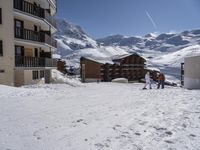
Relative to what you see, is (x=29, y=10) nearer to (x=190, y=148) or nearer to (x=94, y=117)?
(x=94, y=117)

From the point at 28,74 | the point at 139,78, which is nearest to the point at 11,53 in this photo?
the point at 28,74

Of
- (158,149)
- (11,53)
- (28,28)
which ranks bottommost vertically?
(158,149)

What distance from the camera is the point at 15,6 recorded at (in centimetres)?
2439

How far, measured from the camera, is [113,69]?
48.6m

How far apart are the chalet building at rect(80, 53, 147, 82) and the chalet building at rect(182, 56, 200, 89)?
71.4ft

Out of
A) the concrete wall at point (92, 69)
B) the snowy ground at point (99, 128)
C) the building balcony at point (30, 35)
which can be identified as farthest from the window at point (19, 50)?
the concrete wall at point (92, 69)

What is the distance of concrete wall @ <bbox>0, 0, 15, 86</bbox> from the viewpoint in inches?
900

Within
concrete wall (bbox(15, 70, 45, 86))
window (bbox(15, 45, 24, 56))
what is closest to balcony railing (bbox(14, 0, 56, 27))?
window (bbox(15, 45, 24, 56))

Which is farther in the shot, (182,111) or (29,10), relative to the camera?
(29,10)

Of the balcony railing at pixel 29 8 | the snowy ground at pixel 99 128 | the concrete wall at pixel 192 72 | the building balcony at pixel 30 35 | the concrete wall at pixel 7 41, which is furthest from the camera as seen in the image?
the building balcony at pixel 30 35

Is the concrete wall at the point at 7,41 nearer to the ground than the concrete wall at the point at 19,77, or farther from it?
farther from it

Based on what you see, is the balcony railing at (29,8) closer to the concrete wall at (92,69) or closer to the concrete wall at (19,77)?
the concrete wall at (19,77)

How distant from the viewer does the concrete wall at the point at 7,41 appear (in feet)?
75.0

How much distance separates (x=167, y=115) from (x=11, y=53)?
17.9 m
